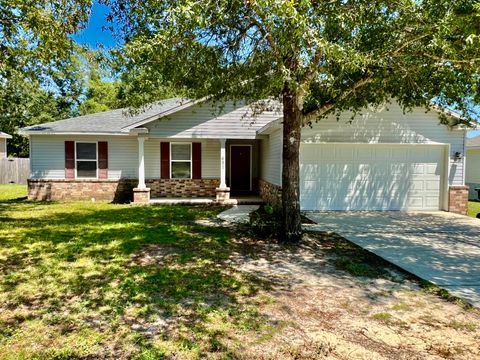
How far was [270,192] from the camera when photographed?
1339cm

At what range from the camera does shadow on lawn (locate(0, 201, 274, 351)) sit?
3.89 metres

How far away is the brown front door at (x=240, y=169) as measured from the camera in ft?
54.9

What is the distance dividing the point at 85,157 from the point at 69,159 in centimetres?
64

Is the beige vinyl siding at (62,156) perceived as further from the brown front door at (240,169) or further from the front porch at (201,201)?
the brown front door at (240,169)

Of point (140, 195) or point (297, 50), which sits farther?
point (140, 195)

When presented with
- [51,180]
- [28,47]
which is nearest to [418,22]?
[28,47]

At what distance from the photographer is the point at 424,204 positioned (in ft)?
39.9

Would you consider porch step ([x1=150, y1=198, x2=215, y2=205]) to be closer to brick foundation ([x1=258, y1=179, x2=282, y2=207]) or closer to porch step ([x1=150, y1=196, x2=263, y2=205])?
porch step ([x1=150, y1=196, x2=263, y2=205])

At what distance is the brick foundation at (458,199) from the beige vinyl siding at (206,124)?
686cm

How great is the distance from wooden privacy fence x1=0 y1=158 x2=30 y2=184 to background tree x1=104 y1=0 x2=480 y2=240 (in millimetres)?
21007

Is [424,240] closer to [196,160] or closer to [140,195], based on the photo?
[196,160]

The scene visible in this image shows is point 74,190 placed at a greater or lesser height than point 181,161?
lesser

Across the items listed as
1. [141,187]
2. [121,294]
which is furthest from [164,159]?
[121,294]

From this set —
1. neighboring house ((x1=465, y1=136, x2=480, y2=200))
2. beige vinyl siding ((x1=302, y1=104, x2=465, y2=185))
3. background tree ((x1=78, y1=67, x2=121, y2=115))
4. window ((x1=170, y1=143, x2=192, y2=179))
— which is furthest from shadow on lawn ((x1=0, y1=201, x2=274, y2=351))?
background tree ((x1=78, y1=67, x2=121, y2=115))
